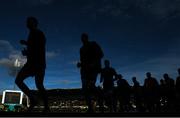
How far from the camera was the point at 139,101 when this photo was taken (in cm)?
1791

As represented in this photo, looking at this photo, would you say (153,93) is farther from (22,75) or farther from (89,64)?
(22,75)

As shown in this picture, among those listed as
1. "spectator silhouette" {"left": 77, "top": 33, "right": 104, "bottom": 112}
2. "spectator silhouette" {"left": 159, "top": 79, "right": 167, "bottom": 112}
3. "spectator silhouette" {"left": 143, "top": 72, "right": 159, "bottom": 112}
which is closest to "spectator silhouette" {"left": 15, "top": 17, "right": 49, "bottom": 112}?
"spectator silhouette" {"left": 77, "top": 33, "right": 104, "bottom": 112}

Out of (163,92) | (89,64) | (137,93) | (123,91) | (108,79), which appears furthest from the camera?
(137,93)

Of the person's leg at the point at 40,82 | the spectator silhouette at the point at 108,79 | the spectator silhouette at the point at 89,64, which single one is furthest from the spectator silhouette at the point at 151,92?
the person's leg at the point at 40,82

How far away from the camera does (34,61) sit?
6836 millimetres

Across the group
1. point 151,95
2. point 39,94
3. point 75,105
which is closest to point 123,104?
point 151,95

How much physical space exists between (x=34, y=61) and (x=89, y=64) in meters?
1.80

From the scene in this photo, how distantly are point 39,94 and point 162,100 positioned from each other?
38.2 feet

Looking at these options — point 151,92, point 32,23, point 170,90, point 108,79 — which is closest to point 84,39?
point 32,23

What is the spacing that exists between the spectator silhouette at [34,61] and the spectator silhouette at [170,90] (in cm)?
1009

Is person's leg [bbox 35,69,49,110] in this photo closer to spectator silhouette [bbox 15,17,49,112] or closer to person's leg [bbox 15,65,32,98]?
spectator silhouette [bbox 15,17,49,112]

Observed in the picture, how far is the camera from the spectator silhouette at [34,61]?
680cm

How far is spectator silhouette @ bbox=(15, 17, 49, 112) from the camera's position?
6805mm

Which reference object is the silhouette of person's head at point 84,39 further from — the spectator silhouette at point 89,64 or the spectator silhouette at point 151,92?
the spectator silhouette at point 151,92
